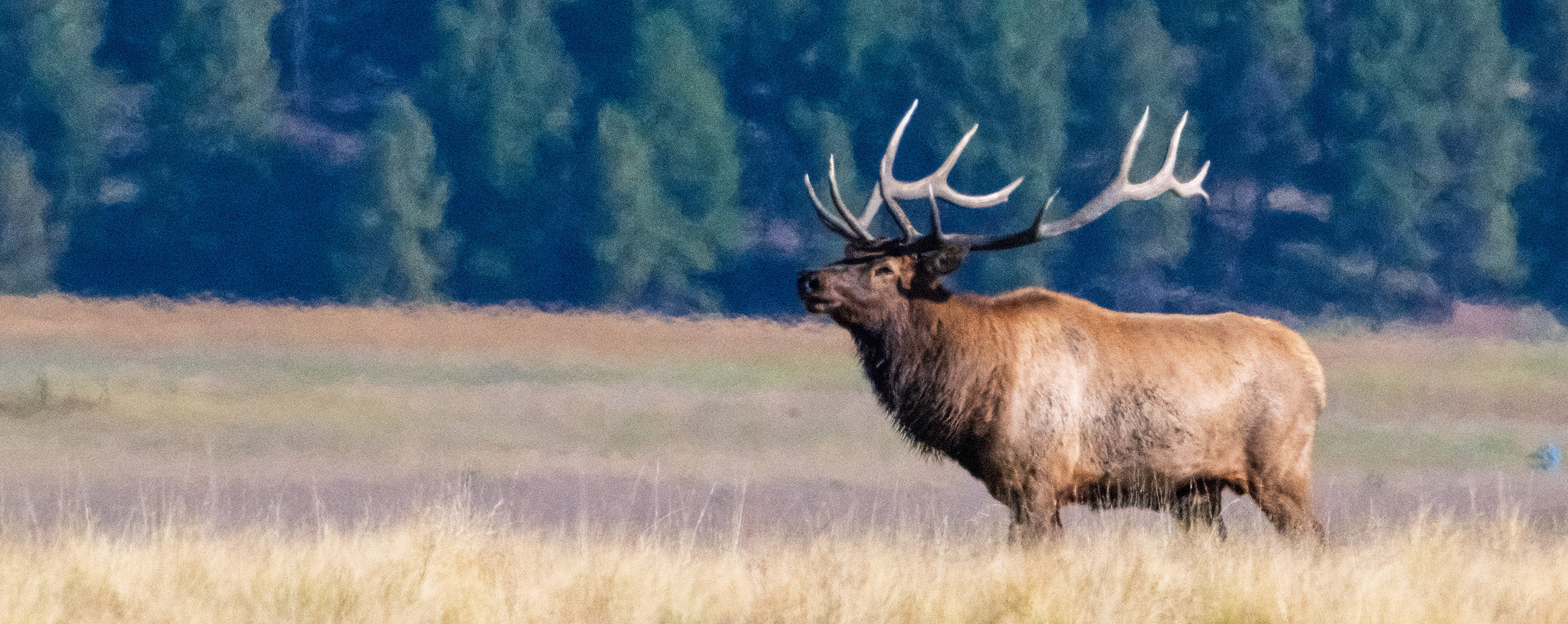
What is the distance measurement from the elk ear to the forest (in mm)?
27073

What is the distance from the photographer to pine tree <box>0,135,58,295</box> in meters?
37.3

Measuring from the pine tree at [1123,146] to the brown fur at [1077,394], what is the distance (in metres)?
29.1

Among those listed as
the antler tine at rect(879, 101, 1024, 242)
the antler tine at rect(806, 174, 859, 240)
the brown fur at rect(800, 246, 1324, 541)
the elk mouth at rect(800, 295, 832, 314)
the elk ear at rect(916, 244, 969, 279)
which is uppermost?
the antler tine at rect(879, 101, 1024, 242)

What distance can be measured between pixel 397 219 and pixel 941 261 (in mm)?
29770

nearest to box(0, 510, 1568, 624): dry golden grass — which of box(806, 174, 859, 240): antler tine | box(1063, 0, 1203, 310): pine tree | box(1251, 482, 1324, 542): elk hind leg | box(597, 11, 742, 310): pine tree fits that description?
box(1251, 482, 1324, 542): elk hind leg

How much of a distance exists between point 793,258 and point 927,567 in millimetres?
35267

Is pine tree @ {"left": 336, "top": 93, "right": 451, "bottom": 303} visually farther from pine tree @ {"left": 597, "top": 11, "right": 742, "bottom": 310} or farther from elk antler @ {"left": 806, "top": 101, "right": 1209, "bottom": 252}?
elk antler @ {"left": 806, "top": 101, "right": 1209, "bottom": 252}

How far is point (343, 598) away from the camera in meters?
7.25

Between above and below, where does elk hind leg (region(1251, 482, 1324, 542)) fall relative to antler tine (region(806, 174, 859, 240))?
below

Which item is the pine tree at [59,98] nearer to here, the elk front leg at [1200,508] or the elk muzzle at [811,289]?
the elk muzzle at [811,289]

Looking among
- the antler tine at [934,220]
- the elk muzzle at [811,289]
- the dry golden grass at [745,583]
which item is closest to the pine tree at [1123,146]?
the antler tine at [934,220]

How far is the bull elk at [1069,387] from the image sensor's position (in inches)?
340

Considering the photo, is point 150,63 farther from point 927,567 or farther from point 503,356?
point 927,567

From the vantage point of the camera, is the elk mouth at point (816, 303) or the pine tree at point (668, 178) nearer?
the elk mouth at point (816, 303)
